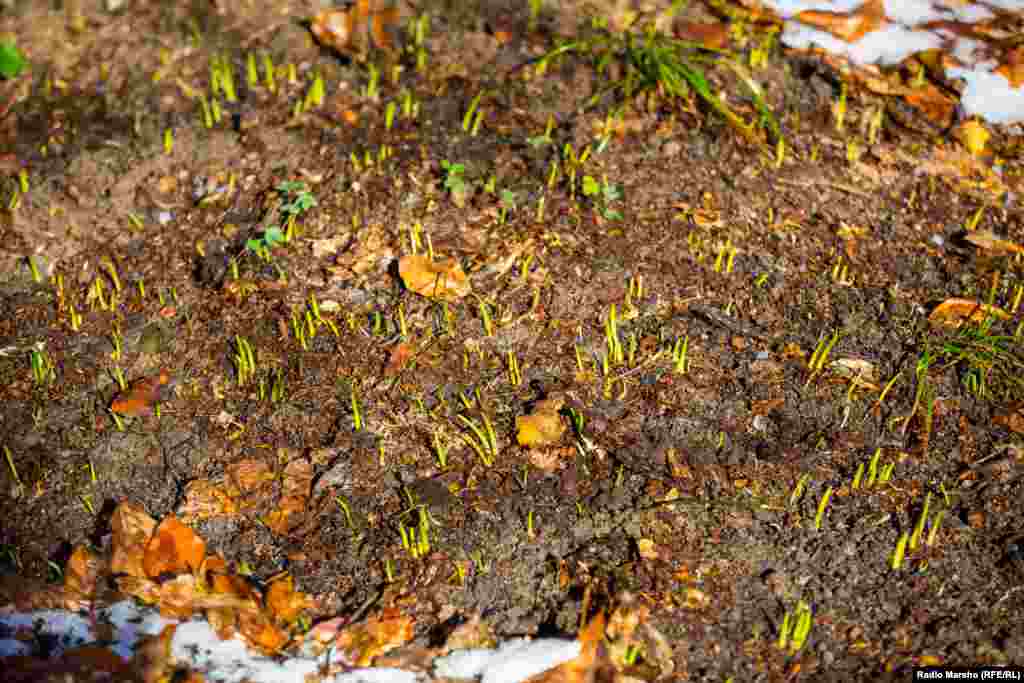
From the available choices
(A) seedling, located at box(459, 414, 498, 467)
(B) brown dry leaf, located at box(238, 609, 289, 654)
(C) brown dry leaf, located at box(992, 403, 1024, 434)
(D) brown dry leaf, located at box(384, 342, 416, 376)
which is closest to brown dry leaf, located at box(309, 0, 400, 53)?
(D) brown dry leaf, located at box(384, 342, 416, 376)

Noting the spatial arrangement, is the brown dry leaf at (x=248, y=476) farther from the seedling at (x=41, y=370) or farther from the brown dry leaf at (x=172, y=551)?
the seedling at (x=41, y=370)

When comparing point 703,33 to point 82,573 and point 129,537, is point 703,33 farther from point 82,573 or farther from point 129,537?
point 82,573

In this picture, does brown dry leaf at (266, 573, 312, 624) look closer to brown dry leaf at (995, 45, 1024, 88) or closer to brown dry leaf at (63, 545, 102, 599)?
brown dry leaf at (63, 545, 102, 599)

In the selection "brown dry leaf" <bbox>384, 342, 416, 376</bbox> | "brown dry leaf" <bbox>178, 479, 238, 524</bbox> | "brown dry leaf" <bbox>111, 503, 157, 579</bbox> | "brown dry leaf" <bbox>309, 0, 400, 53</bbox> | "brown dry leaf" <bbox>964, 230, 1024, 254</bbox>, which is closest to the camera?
"brown dry leaf" <bbox>111, 503, 157, 579</bbox>

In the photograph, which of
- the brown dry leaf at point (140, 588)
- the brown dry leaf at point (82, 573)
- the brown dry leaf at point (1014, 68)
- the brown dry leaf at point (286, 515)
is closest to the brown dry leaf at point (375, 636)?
the brown dry leaf at point (286, 515)

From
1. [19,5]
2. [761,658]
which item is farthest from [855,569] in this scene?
[19,5]

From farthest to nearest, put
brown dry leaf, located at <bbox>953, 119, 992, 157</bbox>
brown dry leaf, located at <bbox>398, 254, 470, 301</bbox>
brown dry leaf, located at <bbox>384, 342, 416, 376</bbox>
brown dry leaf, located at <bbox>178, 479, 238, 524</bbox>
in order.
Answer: brown dry leaf, located at <bbox>953, 119, 992, 157</bbox> < brown dry leaf, located at <bbox>398, 254, 470, 301</bbox> < brown dry leaf, located at <bbox>384, 342, 416, 376</bbox> < brown dry leaf, located at <bbox>178, 479, 238, 524</bbox>

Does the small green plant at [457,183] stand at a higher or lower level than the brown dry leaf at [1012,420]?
higher
